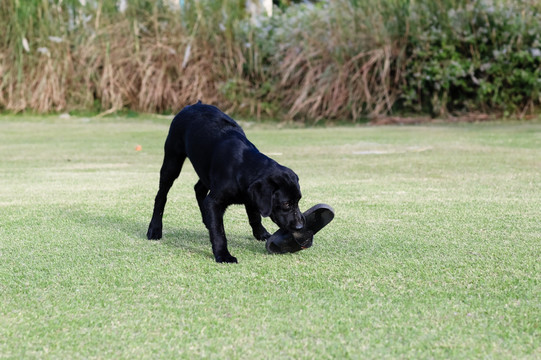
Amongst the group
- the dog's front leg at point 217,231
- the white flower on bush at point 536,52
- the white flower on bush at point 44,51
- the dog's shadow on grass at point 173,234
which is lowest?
the dog's shadow on grass at point 173,234

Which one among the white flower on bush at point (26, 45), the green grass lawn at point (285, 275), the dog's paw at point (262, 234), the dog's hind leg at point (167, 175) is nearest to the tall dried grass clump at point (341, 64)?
the white flower on bush at point (26, 45)

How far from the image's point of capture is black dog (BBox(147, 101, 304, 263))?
3234 millimetres

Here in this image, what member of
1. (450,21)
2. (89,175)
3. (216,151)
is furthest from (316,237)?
(450,21)

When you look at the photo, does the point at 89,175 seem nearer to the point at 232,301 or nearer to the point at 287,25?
the point at 232,301

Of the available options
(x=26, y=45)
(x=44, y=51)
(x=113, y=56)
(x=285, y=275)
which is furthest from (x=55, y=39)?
(x=285, y=275)

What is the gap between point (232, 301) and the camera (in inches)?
103

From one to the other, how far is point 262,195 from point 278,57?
11440mm

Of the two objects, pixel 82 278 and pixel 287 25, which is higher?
pixel 287 25

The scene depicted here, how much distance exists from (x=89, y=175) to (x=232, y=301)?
437 centimetres

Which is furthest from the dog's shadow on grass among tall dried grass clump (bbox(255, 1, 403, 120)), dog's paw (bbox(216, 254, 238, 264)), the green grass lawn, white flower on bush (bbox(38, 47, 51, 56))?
white flower on bush (bbox(38, 47, 51, 56))

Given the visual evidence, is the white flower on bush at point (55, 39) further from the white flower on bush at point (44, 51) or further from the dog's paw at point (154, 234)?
the dog's paw at point (154, 234)

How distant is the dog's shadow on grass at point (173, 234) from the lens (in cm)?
364

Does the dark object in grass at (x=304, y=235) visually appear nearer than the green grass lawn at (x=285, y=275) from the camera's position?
No

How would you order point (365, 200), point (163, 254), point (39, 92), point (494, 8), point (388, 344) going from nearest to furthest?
point (388, 344), point (163, 254), point (365, 200), point (494, 8), point (39, 92)
